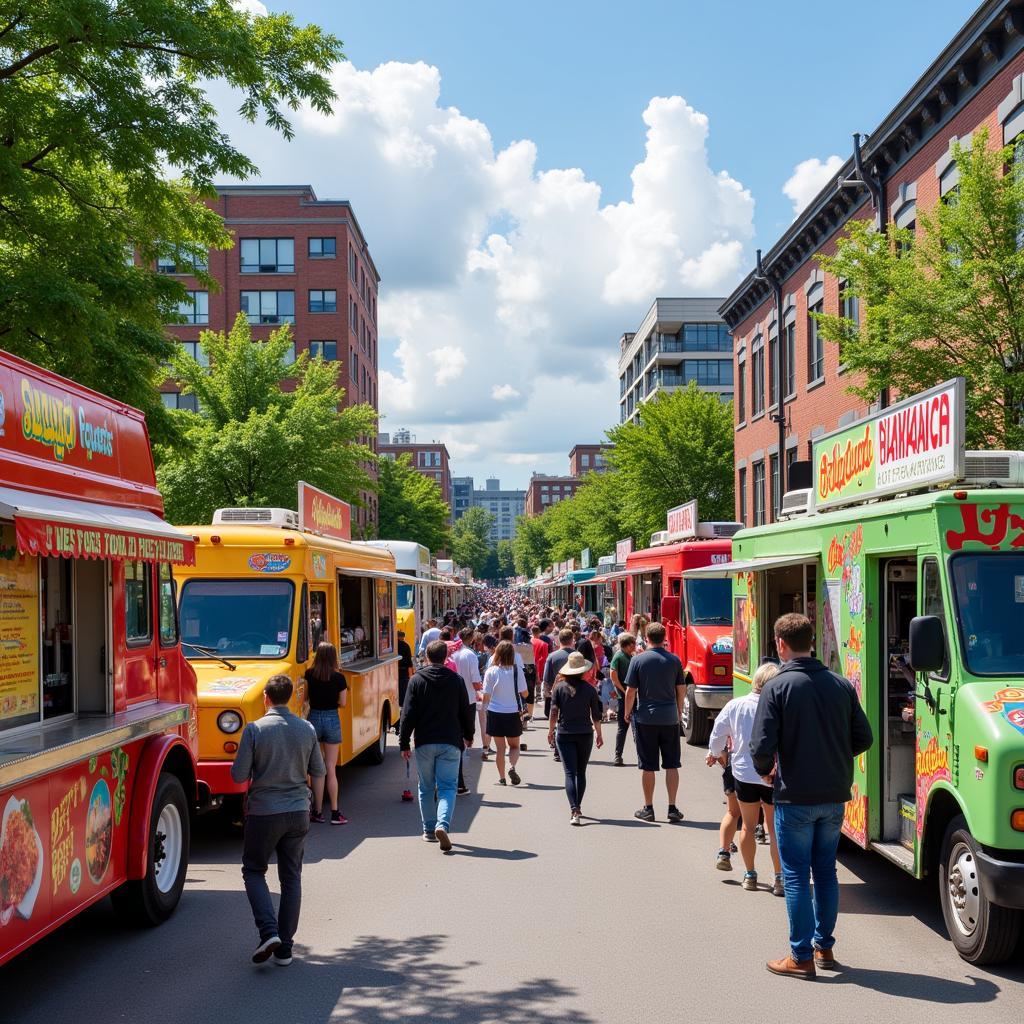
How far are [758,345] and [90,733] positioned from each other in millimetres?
32326

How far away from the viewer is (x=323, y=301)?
58.4m

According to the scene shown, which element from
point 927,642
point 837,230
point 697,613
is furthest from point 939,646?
point 837,230

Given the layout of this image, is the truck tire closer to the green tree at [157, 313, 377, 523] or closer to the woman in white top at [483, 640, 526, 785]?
the woman in white top at [483, 640, 526, 785]

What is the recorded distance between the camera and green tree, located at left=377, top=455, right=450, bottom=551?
69.0m

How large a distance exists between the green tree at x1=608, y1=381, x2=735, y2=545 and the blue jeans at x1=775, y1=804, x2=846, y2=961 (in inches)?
1324

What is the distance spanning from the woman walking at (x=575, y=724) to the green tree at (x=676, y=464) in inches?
1133

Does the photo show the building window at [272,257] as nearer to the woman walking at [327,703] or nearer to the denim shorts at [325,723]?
the woman walking at [327,703]

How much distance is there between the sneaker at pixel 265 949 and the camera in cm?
626

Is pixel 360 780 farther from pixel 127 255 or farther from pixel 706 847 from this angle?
pixel 127 255

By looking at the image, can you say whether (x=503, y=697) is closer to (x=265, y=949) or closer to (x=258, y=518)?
(x=258, y=518)

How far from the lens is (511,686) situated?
1259 cm

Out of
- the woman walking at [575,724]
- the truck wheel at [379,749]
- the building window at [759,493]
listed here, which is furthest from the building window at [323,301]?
the woman walking at [575,724]

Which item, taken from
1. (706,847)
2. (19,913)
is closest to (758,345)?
(706,847)

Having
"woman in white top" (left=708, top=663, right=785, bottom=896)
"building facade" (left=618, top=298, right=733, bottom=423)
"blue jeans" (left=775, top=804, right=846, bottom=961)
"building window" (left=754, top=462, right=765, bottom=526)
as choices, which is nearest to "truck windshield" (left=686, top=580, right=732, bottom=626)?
"woman in white top" (left=708, top=663, right=785, bottom=896)
